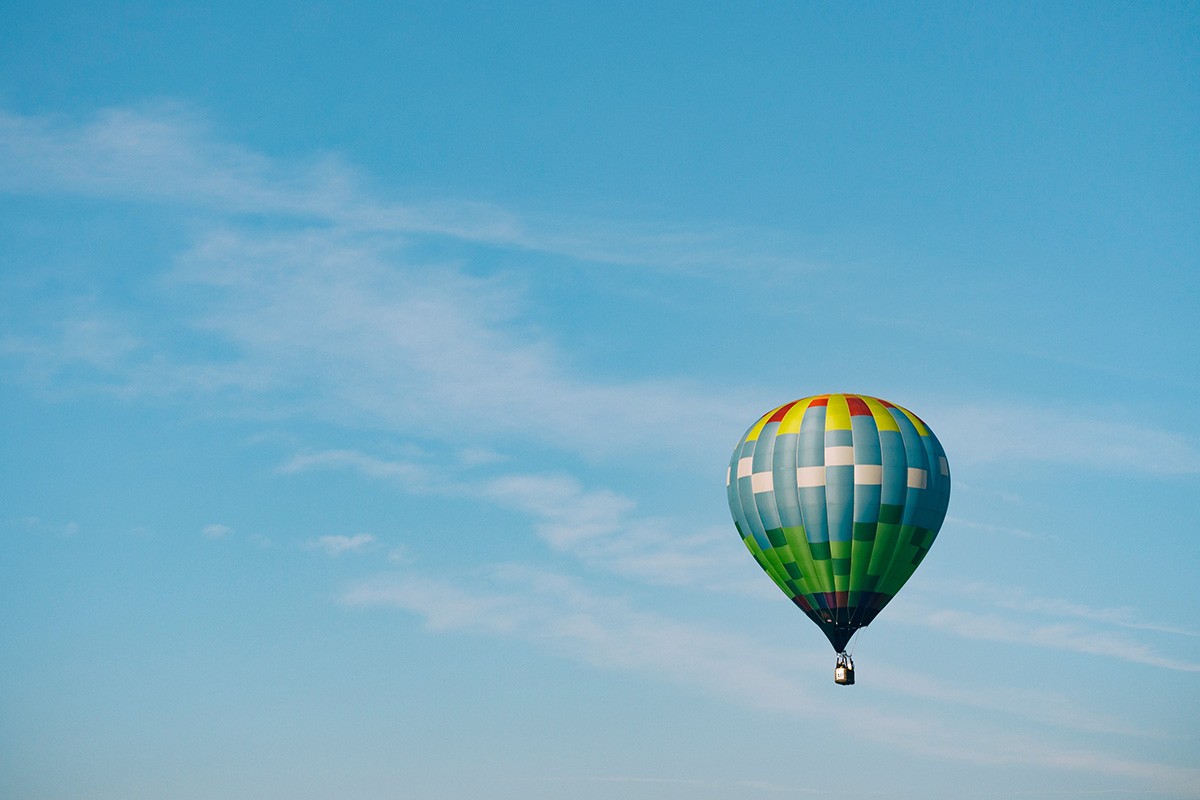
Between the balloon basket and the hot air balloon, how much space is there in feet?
0.13

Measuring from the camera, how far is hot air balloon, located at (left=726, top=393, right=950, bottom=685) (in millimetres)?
62562

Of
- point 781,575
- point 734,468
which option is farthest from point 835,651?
point 734,468

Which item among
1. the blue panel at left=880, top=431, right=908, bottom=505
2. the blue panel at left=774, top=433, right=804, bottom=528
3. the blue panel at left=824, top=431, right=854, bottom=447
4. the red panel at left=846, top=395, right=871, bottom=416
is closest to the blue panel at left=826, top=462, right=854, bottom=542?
the blue panel at left=824, top=431, right=854, bottom=447

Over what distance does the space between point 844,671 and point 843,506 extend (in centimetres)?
672

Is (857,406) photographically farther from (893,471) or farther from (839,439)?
(893,471)

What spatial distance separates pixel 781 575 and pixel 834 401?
7542mm

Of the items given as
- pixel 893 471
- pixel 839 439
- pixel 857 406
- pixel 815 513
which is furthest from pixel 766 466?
pixel 893 471

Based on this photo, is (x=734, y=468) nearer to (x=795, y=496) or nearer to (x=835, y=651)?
(x=795, y=496)

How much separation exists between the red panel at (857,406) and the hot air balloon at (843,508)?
1.6 inches

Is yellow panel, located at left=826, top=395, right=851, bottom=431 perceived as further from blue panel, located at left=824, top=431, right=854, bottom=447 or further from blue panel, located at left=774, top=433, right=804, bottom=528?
blue panel, located at left=774, top=433, right=804, bottom=528

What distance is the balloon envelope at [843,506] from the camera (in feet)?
205

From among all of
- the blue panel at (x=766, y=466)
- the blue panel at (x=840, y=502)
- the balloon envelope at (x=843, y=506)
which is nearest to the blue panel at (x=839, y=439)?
the balloon envelope at (x=843, y=506)

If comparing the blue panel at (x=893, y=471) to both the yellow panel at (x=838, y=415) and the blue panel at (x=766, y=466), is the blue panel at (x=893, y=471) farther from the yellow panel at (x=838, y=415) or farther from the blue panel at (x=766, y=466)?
the blue panel at (x=766, y=466)

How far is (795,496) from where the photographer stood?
63.1 metres
